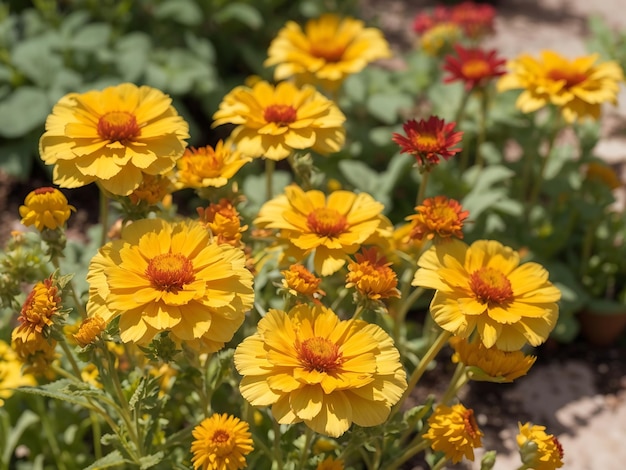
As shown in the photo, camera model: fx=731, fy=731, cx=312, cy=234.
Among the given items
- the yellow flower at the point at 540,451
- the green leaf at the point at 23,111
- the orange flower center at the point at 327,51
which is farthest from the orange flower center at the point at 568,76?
the green leaf at the point at 23,111

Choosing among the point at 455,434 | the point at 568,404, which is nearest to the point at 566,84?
the point at 568,404

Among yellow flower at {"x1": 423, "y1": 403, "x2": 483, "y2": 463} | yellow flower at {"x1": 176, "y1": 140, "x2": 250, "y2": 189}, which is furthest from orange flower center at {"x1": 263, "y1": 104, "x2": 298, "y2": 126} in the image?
yellow flower at {"x1": 423, "y1": 403, "x2": 483, "y2": 463}

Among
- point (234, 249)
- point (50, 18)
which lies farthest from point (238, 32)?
point (234, 249)

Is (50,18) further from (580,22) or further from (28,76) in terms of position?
(580,22)

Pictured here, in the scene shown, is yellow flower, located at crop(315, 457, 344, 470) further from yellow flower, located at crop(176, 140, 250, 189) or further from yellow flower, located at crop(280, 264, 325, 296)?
yellow flower, located at crop(176, 140, 250, 189)

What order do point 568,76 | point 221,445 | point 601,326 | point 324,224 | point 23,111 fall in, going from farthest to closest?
point 23,111
point 601,326
point 568,76
point 324,224
point 221,445

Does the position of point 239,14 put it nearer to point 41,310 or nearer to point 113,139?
point 113,139

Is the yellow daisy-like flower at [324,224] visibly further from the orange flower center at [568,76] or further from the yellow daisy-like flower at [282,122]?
the orange flower center at [568,76]
